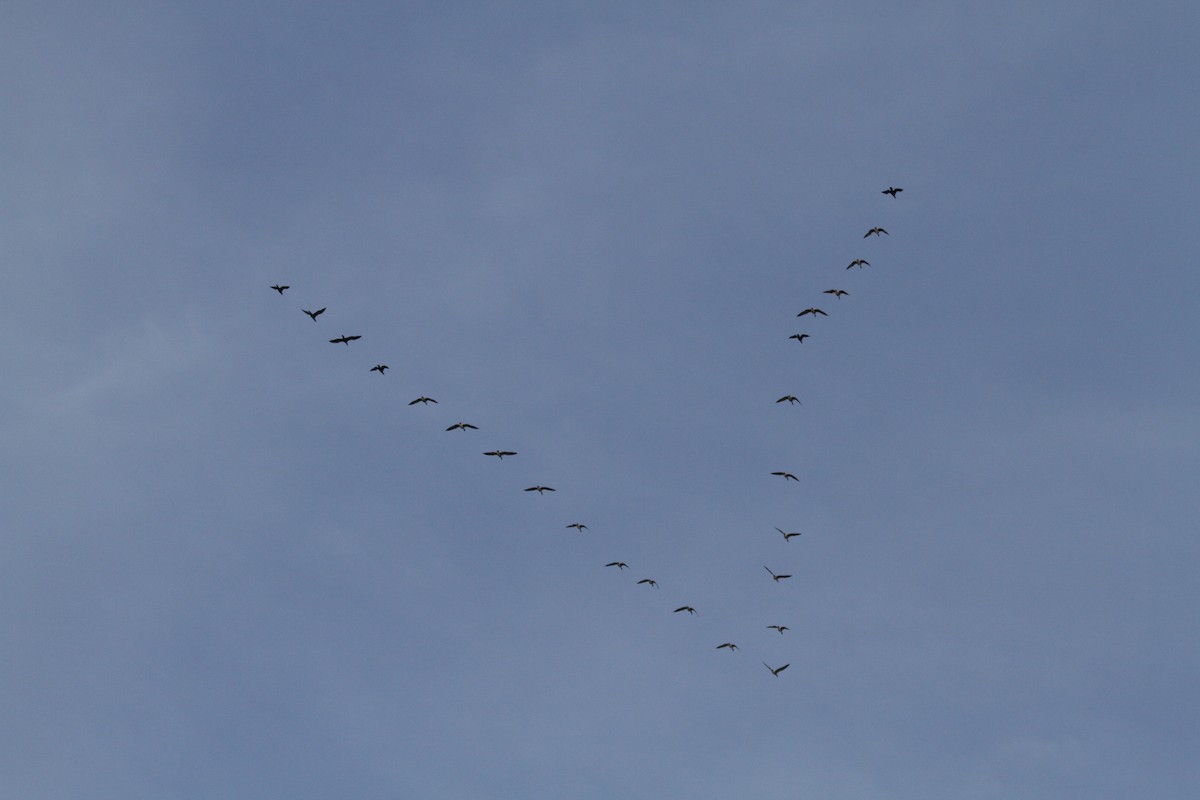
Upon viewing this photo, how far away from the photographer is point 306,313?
7825 inches

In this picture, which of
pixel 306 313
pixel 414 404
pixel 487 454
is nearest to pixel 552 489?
pixel 487 454

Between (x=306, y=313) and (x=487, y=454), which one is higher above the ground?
(x=306, y=313)

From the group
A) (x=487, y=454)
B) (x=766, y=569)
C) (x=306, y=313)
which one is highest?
(x=306, y=313)

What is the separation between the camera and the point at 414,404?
19875cm

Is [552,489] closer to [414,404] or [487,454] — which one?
[487,454]

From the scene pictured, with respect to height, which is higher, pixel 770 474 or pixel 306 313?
pixel 306 313

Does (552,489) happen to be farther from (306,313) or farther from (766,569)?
(306,313)

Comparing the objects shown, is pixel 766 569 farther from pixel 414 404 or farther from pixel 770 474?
pixel 414 404

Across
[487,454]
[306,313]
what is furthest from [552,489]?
[306,313]

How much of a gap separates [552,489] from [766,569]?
37.5 m

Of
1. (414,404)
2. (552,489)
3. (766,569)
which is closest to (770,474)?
(766,569)

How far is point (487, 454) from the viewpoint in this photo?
19775 cm

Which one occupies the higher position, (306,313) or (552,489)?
(306,313)

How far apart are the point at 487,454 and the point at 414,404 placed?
14578mm
